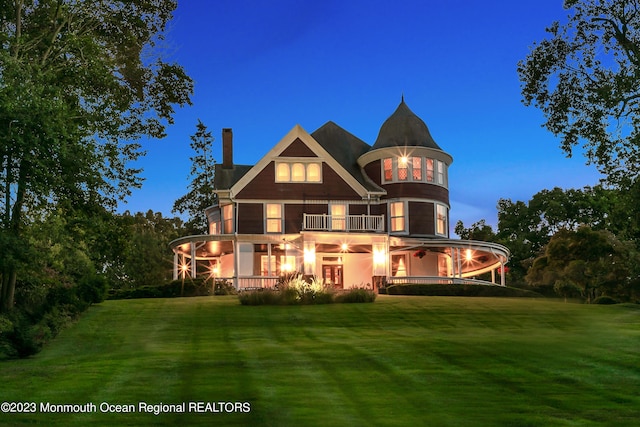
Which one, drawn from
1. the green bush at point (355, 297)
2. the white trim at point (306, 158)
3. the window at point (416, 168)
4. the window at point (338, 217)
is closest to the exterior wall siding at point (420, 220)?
the window at point (416, 168)

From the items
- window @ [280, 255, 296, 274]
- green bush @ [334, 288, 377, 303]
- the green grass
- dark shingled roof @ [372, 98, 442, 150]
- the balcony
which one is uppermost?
dark shingled roof @ [372, 98, 442, 150]

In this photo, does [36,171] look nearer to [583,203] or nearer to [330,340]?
[330,340]

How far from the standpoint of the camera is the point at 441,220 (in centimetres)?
4747

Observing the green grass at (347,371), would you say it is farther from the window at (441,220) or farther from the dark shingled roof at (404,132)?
the dark shingled roof at (404,132)

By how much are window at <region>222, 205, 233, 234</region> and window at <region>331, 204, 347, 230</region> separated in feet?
19.7

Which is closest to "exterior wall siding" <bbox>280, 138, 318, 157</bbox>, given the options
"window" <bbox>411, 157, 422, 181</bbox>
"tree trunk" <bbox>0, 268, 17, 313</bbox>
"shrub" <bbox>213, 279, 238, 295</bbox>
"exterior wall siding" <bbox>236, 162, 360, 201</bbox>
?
"exterior wall siding" <bbox>236, 162, 360, 201</bbox>

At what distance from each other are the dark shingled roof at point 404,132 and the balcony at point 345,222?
5.10 m

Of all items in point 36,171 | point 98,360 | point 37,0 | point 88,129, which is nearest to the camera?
point 98,360

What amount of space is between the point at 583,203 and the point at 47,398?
54.7m

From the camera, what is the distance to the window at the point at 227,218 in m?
44.7

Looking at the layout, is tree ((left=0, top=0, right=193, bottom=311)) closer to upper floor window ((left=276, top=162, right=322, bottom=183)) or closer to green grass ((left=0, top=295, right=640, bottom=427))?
green grass ((left=0, top=295, right=640, bottom=427))

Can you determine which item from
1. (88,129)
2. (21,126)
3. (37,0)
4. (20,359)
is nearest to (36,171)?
(21,126)

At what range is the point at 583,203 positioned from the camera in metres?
60.8

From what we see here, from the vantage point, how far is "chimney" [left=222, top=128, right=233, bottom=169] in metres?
48.1
